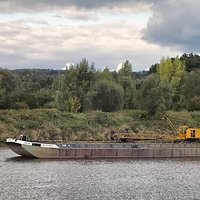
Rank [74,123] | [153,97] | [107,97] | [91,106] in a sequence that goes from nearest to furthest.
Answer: [74,123], [153,97], [91,106], [107,97]

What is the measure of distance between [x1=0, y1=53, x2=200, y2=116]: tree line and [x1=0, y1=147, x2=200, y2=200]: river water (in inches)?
1705

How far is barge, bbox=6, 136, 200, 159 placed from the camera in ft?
234

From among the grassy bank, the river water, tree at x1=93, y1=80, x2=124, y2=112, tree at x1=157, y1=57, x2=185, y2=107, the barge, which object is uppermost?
tree at x1=157, y1=57, x2=185, y2=107

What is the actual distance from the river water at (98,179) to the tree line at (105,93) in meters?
43.3

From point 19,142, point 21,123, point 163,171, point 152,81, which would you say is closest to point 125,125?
point 152,81

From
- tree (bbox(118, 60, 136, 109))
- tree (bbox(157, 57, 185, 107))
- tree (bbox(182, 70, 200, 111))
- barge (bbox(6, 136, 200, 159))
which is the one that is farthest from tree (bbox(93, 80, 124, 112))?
barge (bbox(6, 136, 200, 159))

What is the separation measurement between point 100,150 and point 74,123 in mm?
29092

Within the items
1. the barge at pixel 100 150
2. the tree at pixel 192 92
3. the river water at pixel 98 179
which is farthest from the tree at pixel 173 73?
the river water at pixel 98 179

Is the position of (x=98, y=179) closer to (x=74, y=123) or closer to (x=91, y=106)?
(x=74, y=123)

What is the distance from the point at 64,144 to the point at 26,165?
33.6 feet

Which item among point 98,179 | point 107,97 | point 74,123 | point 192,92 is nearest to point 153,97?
point 107,97

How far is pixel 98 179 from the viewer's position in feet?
175

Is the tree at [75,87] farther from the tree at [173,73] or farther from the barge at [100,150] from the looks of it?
the barge at [100,150]

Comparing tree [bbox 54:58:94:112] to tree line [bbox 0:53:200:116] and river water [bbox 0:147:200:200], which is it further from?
river water [bbox 0:147:200:200]
